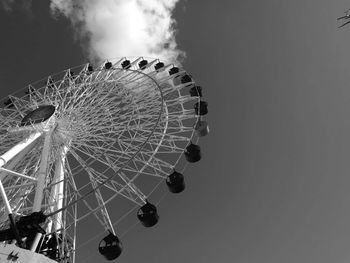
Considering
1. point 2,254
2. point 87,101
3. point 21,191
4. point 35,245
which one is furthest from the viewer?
point 87,101

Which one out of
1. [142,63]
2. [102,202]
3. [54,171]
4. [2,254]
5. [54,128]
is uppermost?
[142,63]

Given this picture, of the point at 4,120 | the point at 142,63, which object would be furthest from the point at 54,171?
the point at 142,63

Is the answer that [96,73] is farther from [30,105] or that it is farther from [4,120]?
[4,120]

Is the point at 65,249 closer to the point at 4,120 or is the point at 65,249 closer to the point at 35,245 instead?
the point at 35,245

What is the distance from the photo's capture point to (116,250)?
18.3m

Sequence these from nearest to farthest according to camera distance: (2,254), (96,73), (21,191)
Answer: (2,254)
(21,191)
(96,73)

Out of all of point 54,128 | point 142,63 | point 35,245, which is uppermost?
point 142,63

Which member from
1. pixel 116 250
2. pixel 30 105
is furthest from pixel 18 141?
pixel 116 250

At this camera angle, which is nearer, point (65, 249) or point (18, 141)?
point (65, 249)

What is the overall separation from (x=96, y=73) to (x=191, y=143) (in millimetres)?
8343

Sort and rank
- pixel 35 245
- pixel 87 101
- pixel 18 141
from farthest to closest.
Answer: pixel 87 101
pixel 18 141
pixel 35 245

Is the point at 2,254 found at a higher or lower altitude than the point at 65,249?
lower

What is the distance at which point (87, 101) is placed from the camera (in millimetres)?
24531

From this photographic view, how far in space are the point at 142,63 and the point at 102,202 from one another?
1263 cm
